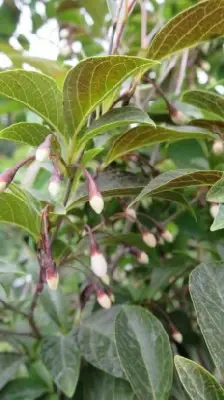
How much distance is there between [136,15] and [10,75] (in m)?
1.10

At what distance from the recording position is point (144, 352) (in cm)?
80

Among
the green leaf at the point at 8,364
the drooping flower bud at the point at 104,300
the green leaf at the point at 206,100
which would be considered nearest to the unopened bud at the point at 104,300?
the drooping flower bud at the point at 104,300

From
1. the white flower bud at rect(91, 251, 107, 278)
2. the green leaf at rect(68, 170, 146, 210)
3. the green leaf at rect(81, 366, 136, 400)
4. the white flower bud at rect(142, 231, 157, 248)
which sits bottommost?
the green leaf at rect(81, 366, 136, 400)

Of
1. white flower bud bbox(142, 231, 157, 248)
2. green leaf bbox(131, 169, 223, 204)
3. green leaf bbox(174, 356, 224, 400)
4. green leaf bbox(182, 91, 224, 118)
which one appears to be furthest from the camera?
white flower bud bbox(142, 231, 157, 248)

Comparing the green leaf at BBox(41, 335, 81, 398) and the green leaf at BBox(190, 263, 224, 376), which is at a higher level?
the green leaf at BBox(190, 263, 224, 376)

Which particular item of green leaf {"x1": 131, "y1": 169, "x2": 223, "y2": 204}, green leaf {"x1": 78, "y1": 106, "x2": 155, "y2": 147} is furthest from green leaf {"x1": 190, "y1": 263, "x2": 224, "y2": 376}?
green leaf {"x1": 78, "y1": 106, "x2": 155, "y2": 147}

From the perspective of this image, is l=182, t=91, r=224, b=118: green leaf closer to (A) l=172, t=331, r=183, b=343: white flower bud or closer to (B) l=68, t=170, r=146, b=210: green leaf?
(B) l=68, t=170, r=146, b=210: green leaf

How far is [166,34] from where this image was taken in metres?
0.78

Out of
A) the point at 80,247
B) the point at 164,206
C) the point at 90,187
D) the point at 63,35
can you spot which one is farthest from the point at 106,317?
the point at 63,35

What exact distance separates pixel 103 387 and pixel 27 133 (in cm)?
40

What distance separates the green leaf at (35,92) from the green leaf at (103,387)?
A: 15.7 inches

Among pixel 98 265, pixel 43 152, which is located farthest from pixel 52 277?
pixel 43 152

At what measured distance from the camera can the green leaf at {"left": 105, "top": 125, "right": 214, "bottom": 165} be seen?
2.61 feet

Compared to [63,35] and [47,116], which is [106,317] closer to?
[47,116]
